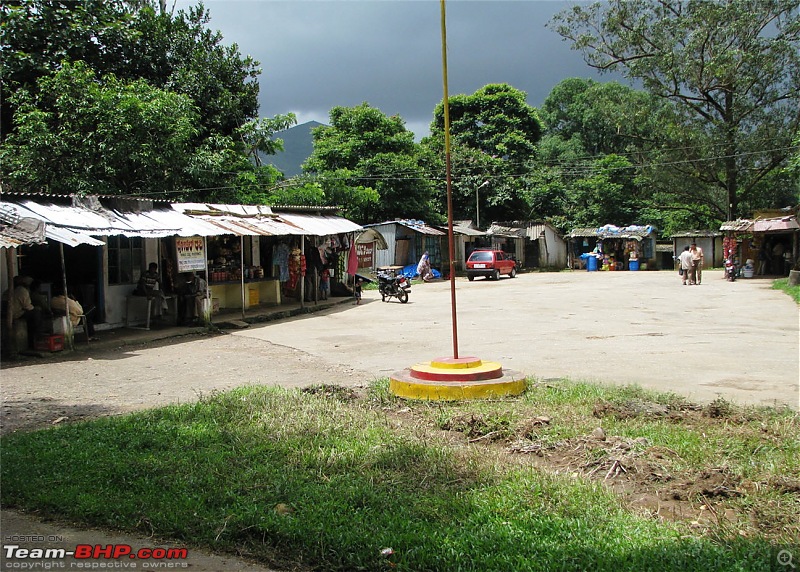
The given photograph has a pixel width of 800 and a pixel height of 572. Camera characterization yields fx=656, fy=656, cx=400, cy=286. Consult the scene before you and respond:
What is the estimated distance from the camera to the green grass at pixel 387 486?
3.55m

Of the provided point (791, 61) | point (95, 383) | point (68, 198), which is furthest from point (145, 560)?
point (791, 61)

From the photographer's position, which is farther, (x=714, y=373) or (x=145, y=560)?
(x=714, y=373)

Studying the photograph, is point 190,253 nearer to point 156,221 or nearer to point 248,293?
point 156,221

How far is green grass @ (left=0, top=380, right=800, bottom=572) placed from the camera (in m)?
3.55

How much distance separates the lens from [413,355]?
11.1 meters

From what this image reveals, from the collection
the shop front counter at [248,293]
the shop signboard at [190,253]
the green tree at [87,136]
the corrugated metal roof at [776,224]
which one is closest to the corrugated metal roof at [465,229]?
the corrugated metal roof at [776,224]

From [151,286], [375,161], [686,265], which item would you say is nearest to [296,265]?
[151,286]

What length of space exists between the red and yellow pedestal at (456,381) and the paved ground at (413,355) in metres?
1.41

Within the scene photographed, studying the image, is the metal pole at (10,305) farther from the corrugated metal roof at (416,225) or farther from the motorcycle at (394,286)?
the corrugated metal roof at (416,225)

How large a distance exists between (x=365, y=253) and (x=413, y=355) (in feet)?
47.9

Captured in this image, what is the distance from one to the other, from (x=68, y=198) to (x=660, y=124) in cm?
3527

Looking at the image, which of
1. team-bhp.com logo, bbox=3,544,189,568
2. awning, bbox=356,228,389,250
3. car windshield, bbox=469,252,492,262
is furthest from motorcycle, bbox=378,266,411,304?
team-bhp.com logo, bbox=3,544,189,568

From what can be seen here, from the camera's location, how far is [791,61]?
115 ft

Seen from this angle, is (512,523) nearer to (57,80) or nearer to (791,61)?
(57,80)
